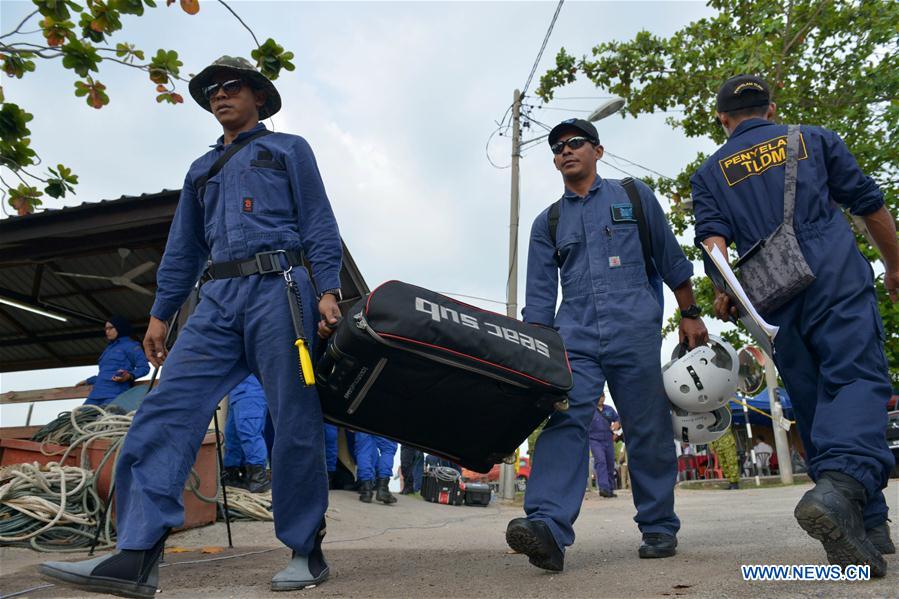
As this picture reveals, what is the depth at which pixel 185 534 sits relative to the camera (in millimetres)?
5621

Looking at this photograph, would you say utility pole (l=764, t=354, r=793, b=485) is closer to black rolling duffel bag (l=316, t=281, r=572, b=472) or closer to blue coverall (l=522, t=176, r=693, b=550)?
blue coverall (l=522, t=176, r=693, b=550)

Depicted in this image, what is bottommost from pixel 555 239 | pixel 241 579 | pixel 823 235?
pixel 241 579

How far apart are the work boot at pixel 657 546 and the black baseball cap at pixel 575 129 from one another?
2.08 m

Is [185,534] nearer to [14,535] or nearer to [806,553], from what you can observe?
[14,535]

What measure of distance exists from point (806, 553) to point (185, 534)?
13.7ft

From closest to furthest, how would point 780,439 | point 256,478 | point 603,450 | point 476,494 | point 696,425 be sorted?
point 696,425 < point 256,478 < point 476,494 < point 603,450 < point 780,439

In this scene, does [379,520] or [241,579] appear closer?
A: [241,579]

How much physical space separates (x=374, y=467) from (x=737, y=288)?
7147mm

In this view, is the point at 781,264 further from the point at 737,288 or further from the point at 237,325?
the point at 237,325

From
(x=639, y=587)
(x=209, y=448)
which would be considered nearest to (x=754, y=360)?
(x=209, y=448)

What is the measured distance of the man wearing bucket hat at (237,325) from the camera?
10.0 feet

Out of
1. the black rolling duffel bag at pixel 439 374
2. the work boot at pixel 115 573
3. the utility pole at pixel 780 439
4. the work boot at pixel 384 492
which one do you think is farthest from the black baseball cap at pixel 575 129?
the utility pole at pixel 780 439

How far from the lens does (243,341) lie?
135 inches

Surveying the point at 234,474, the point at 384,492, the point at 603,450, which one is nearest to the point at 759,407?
the point at 603,450
